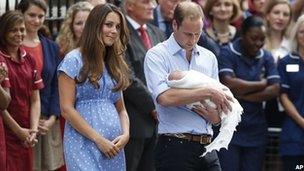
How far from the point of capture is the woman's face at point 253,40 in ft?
33.2

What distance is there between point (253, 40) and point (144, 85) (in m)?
1.61

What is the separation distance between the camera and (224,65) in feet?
33.0

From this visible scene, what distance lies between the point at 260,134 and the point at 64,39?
7.69ft

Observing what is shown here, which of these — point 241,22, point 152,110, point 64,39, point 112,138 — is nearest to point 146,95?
point 152,110

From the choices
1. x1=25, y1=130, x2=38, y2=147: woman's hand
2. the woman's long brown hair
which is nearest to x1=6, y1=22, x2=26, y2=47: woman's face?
x1=25, y1=130, x2=38, y2=147: woman's hand

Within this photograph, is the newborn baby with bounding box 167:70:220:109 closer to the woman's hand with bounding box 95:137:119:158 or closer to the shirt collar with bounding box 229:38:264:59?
the woman's hand with bounding box 95:137:119:158

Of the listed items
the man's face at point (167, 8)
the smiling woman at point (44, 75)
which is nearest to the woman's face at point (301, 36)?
the man's face at point (167, 8)

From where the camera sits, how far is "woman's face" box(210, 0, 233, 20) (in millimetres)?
10930

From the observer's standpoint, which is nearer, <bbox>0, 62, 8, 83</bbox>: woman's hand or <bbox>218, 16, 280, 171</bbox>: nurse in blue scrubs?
<bbox>0, 62, 8, 83</bbox>: woman's hand

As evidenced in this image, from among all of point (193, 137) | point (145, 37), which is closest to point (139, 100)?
point (145, 37)

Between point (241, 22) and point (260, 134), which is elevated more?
point (241, 22)

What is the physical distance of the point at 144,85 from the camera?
358 inches

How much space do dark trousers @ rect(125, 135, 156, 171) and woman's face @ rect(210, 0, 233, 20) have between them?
2.15m

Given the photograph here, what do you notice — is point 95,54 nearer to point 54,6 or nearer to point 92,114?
point 92,114
